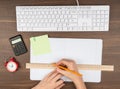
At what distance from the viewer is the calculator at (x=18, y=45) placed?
1.22 m

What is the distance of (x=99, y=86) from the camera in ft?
4.01

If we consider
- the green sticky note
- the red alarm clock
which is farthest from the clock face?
the green sticky note

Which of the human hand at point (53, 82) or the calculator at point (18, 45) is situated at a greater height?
the calculator at point (18, 45)

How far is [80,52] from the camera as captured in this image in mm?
1215

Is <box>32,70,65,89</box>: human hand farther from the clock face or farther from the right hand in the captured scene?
the clock face

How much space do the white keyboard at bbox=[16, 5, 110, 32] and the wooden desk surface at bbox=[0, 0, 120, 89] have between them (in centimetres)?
3

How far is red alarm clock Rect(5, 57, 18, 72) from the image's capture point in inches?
48.0

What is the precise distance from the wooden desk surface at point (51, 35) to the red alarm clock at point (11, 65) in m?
0.02

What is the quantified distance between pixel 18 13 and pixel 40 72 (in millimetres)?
306

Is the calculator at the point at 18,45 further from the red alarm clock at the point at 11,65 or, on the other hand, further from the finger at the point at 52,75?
the finger at the point at 52,75

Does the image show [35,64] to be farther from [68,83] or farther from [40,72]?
[68,83]

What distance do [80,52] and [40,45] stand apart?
0.20 meters

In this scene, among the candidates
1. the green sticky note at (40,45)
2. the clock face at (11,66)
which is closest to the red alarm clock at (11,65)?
the clock face at (11,66)

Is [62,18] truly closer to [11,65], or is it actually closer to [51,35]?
[51,35]
